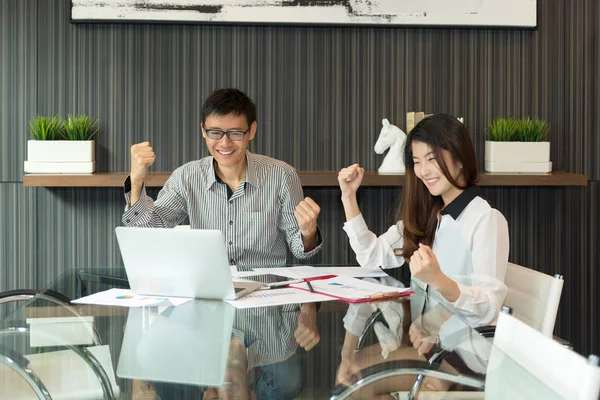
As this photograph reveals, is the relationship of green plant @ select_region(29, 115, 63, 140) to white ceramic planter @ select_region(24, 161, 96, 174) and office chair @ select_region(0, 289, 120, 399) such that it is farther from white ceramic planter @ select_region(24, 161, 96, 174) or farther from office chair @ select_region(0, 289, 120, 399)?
office chair @ select_region(0, 289, 120, 399)

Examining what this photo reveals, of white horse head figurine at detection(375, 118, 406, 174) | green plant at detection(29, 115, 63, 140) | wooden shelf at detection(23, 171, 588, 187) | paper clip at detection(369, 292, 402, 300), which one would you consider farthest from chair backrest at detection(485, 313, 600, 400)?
green plant at detection(29, 115, 63, 140)

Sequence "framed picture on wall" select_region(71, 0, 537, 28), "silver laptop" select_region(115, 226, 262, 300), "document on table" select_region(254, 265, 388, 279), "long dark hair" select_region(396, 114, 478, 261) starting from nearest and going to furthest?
A: "silver laptop" select_region(115, 226, 262, 300)
"long dark hair" select_region(396, 114, 478, 261)
"document on table" select_region(254, 265, 388, 279)
"framed picture on wall" select_region(71, 0, 537, 28)

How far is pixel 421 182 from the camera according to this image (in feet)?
9.45

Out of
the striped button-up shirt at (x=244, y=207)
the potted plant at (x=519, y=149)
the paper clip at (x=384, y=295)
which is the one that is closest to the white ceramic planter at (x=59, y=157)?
the striped button-up shirt at (x=244, y=207)

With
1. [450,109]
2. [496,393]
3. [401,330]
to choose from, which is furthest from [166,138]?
[496,393]

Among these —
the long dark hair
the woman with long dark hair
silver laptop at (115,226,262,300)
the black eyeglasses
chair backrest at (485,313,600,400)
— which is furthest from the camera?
A: the black eyeglasses

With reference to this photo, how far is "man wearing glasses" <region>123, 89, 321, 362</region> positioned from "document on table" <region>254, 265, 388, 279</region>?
230 millimetres

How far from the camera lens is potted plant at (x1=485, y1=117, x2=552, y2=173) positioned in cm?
380

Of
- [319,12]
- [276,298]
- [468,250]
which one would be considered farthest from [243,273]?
[319,12]

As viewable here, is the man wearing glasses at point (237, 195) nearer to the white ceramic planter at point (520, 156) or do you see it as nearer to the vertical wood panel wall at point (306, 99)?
the vertical wood panel wall at point (306, 99)

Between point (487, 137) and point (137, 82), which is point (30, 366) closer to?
point (137, 82)

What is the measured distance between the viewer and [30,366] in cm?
172

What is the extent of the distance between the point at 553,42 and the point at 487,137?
A: 60cm

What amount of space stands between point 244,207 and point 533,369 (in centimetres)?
189
